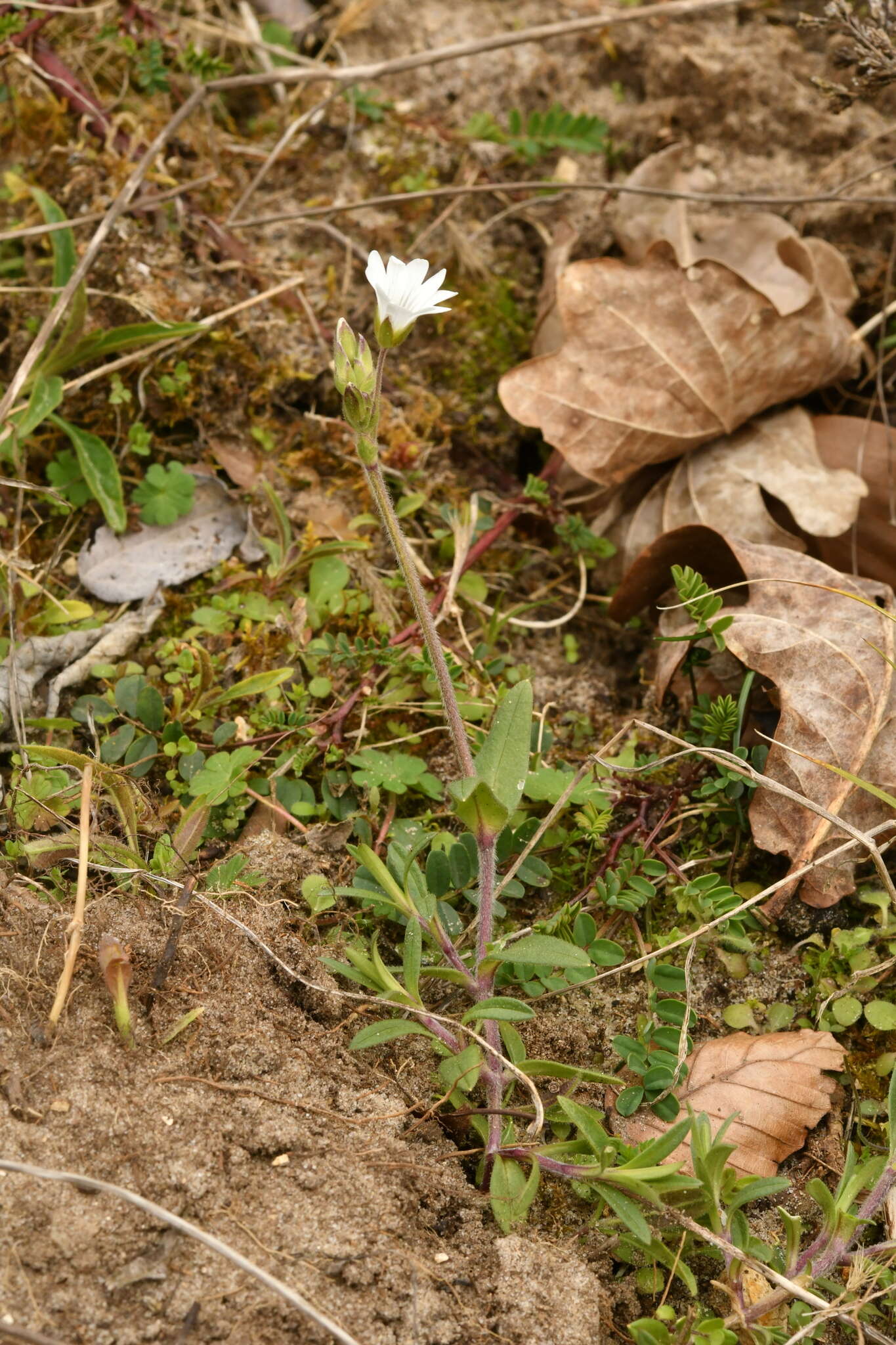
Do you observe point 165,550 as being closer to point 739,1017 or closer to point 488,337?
point 488,337

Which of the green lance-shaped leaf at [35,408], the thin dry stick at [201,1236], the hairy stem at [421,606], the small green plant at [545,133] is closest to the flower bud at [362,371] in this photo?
the hairy stem at [421,606]

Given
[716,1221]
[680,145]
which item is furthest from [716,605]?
[680,145]

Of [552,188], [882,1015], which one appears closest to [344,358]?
[882,1015]

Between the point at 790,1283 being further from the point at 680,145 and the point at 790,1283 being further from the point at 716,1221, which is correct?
the point at 680,145

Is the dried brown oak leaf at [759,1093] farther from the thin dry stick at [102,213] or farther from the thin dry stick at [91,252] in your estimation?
the thin dry stick at [102,213]

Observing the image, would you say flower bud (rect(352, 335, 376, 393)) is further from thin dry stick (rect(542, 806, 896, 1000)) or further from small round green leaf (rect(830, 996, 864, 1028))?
small round green leaf (rect(830, 996, 864, 1028))
